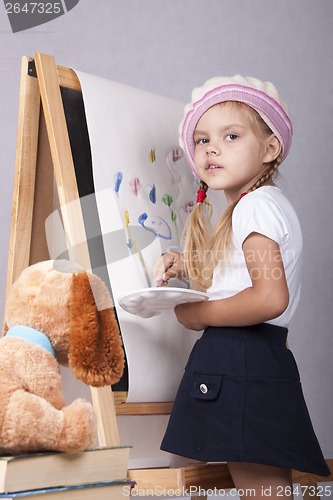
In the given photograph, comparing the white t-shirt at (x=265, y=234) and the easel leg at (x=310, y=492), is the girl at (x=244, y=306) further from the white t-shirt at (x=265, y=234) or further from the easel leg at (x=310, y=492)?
the easel leg at (x=310, y=492)

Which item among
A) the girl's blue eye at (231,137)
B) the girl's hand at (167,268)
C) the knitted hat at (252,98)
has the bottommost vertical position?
the girl's hand at (167,268)

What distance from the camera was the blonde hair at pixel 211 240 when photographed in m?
1.29

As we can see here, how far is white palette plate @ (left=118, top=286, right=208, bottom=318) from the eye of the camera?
116cm

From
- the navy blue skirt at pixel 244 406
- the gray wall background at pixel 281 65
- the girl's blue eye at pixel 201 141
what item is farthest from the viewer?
the gray wall background at pixel 281 65

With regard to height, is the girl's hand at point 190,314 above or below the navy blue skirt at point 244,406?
above

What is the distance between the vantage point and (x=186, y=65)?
2.26 meters

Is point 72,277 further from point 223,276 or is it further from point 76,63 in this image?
point 76,63

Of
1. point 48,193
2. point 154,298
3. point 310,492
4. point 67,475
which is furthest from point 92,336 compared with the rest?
point 310,492

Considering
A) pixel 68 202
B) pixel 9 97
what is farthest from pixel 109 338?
pixel 9 97

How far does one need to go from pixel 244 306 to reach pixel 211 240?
19 cm

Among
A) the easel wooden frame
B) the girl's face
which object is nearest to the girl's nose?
the girl's face

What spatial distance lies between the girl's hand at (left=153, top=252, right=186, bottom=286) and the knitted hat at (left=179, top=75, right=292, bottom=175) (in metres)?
0.26

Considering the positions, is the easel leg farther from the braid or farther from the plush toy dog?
the plush toy dog

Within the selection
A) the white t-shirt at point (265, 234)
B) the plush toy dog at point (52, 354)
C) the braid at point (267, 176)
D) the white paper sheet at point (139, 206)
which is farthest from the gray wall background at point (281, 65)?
the plush toy dog at point (52, 354)
